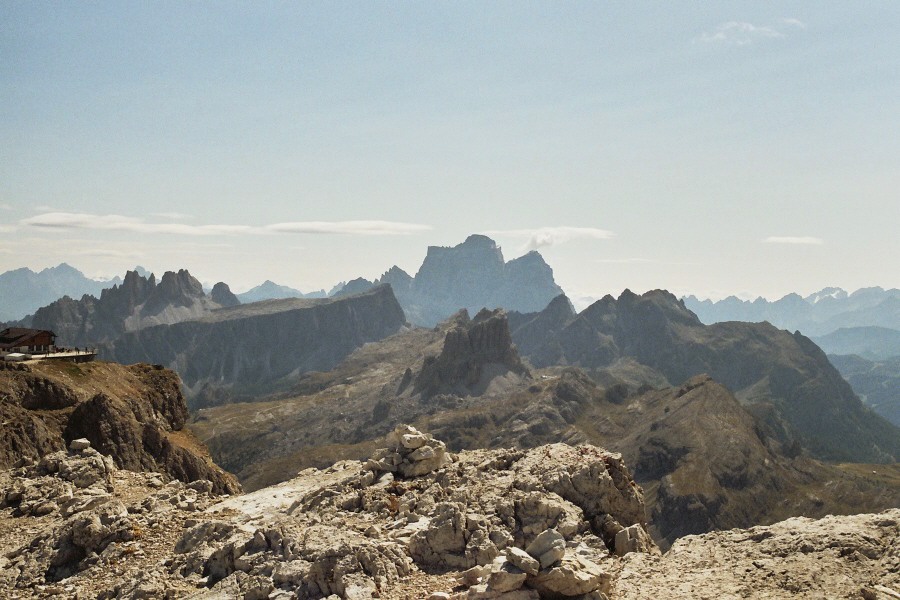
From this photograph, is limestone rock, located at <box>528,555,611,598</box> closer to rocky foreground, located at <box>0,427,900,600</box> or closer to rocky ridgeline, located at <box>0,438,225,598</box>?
rocky foreground, located at <box>0,427,900,600</box>

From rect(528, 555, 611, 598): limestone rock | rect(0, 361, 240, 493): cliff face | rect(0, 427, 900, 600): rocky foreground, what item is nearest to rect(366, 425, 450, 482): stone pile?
rect(0, 427, 900, 600): rocky foreground

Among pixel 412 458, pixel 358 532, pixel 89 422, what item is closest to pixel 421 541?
pixel 358 532

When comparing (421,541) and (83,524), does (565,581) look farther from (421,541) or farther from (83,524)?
(83,524)

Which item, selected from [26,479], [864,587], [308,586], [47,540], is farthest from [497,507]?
[26,479]

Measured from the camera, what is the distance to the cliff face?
5559 cm

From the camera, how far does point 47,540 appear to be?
3086 centimetres

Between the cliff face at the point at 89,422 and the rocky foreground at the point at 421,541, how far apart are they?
1807 centimetres

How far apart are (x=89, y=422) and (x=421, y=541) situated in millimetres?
44006

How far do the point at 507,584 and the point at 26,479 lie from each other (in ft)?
103

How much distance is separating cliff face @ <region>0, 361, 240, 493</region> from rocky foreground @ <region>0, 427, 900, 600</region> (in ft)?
59.3

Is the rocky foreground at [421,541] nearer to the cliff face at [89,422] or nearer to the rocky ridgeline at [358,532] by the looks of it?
the rocky ridgeline at [358,532]

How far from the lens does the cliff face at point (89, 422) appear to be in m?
55.6

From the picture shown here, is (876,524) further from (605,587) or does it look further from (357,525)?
(357,525)

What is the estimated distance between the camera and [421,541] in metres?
27.2
